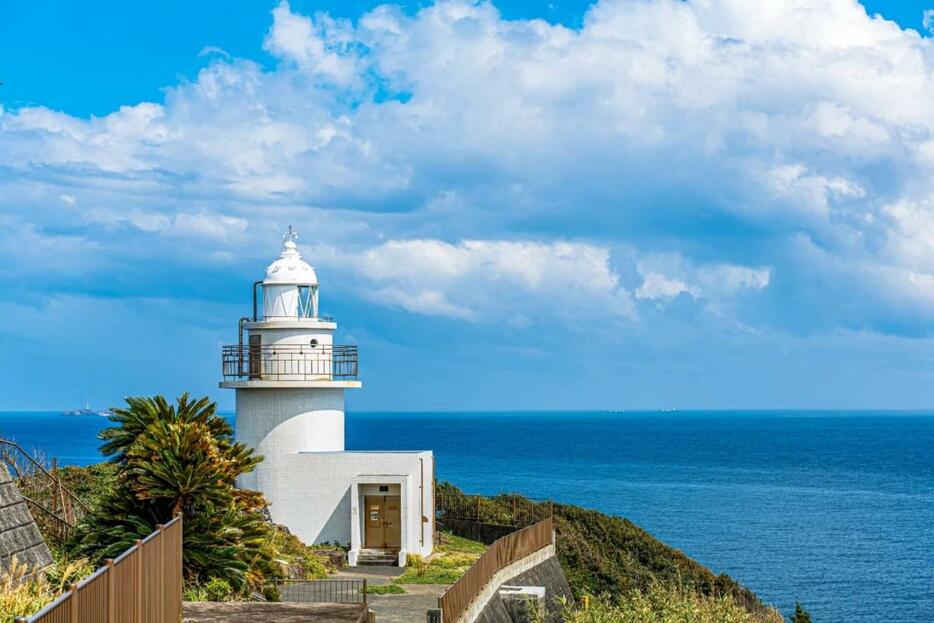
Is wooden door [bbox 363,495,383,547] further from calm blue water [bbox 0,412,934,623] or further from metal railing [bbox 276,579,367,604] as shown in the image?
calm blue water [bbox 0,412,934,623]

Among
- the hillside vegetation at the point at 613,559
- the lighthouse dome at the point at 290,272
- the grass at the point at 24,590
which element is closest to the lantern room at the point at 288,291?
the lighthouse dome at the point at 290,272

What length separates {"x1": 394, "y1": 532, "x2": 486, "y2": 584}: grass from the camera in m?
25.0

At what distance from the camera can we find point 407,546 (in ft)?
89.6

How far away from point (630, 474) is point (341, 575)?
85.3 meters

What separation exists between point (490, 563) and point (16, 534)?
13532 mm

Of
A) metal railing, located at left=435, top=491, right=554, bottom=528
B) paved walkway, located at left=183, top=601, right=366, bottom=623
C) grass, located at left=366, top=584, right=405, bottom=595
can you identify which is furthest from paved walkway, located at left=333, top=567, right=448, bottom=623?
metal railing, located at left=435, top=491, right=554, bottom=528

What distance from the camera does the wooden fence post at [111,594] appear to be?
25.1ft

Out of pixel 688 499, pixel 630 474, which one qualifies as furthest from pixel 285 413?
pixel 630 474

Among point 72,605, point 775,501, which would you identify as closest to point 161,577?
point 72,605

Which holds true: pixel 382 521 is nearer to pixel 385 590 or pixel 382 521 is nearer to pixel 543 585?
pixel 543 585

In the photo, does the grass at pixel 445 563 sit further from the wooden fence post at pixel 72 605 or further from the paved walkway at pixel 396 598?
the wooden fence post at pixel 72 605

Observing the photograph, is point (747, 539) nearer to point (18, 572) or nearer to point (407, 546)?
point (407, 546)

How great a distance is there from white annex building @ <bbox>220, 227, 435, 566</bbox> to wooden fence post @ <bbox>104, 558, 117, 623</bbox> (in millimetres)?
19610

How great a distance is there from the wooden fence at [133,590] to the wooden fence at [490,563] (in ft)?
26.1
